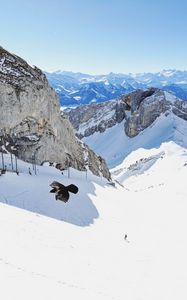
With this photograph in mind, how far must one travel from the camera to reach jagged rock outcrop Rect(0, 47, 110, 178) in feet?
155

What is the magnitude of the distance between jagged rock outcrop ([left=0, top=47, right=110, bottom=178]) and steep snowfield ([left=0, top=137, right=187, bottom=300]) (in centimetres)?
1202

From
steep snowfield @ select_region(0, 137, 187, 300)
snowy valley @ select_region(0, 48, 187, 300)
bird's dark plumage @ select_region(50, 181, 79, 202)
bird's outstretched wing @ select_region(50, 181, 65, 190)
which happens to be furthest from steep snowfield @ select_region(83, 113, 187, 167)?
steep snowfield @ select_region(0, 137, 187, 300)

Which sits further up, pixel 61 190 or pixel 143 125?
pixel 61 190

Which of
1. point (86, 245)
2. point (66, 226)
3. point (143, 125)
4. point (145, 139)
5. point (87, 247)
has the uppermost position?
point (87, 247)

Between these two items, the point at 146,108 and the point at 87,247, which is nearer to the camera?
the point at 87,247

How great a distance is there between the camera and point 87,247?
22.1 m

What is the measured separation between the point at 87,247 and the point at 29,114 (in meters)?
32.2

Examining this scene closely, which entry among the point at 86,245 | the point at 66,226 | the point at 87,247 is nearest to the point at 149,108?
the point at 66,226

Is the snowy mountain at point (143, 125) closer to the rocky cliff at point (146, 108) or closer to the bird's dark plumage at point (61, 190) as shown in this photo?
the rocky cliff at point (146, 108)

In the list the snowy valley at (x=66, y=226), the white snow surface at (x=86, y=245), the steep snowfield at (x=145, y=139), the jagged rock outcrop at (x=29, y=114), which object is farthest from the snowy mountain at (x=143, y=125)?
the white snow surface at (x=86, y=245)

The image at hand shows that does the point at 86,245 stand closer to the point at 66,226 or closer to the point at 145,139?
the point at 66,226

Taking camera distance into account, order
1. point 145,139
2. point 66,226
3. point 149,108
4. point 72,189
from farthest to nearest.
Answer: point 149,108, point 145,139, point 72,189, point 66,226

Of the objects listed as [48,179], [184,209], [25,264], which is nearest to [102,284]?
[25,264]

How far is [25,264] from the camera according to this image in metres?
15.6
